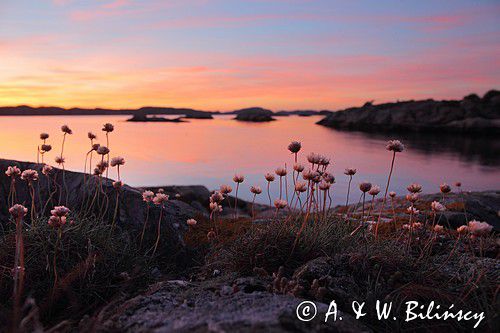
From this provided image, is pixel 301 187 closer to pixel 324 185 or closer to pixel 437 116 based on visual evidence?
pixel 324 185

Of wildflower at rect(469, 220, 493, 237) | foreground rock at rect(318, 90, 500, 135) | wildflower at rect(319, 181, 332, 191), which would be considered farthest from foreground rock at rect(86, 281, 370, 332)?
foreground rock at rect(318, 90, 500, 135)

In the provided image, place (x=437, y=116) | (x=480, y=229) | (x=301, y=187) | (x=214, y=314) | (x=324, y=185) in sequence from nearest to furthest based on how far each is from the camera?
1. (x=214, y=314)
2. (x=480, y=229)
3. (x=301, y=187)
4. (x=324, y=185)
5. (x=437, y=116)

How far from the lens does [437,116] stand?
51.4 meters

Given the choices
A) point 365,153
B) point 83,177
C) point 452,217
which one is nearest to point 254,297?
point 83,177

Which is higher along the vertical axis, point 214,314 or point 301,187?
point 301,187

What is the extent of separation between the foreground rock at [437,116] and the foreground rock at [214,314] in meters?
49.9
